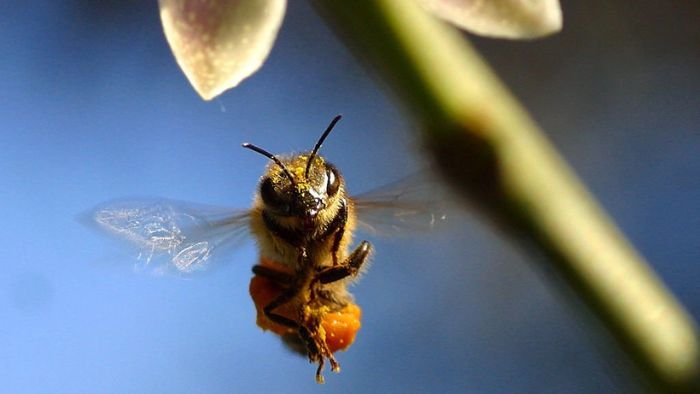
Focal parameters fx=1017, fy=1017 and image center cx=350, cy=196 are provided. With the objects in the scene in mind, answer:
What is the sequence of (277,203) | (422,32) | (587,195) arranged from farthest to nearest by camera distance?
(277,203)
(587,195)
(422,32)

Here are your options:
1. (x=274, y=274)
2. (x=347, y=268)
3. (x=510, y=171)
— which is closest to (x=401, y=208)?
(x=347, y=268)

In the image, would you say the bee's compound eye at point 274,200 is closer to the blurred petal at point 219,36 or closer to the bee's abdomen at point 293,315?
the bee's abdomen at point 293,315

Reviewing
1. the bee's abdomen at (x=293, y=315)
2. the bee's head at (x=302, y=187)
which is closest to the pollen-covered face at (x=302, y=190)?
the bee's head at (x=302, y=187)

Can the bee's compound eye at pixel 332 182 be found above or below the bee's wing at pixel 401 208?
below

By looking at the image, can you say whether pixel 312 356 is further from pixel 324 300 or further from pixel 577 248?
pixel 577 248

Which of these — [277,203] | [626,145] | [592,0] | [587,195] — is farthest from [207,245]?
[626,145]

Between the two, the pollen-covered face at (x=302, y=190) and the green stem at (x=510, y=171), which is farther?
the pollen-covered face at (x=302, y=190)

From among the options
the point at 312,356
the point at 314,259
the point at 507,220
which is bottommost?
the point at 312,356

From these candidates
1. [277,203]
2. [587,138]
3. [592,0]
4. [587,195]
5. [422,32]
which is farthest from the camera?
[587,138]

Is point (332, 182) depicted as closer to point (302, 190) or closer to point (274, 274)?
point (302, 190)
